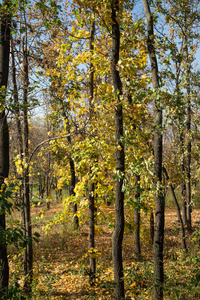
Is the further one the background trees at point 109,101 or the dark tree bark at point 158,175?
the dark tree bark at point 158,175

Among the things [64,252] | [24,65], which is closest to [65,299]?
[64,252]

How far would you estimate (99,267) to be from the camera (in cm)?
691

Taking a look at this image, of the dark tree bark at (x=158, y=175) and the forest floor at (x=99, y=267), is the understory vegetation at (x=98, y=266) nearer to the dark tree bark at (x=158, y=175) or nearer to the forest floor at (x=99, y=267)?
the forest floor at (x=99, y=267)

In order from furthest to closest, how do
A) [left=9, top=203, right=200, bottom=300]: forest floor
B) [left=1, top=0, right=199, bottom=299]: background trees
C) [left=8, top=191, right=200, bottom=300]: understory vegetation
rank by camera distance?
[left=9, top=203, right=200, bottom=300]: forest floor → [left=8, top=191, right=200, bottom=300]: understory vegetation → [left=1, top=0, right=199, bottom=299]: background trees

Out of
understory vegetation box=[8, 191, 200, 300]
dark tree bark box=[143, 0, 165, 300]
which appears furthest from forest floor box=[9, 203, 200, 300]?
dark tree bark box=[143, 0, 165, 300]

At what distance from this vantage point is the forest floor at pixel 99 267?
16.7ft

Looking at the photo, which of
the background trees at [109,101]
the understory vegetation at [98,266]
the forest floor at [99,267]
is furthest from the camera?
the forest floor at [99,267]

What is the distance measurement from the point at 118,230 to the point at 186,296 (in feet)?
8.40

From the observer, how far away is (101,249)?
9.23 m

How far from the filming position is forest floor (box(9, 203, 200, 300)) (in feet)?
16.7

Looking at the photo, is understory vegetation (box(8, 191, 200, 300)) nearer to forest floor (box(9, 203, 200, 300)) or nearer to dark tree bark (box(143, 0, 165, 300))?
forest floor (box(9, 203, 200, 300))

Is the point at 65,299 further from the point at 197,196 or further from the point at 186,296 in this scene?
the point at 197,196

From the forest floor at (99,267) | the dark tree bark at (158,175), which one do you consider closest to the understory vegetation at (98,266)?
the forest floor at (99,267)

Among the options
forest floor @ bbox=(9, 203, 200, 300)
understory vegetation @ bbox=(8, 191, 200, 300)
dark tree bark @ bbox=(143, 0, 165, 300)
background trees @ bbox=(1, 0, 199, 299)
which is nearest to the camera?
background trees @ bbox=(1, 0, 199, 299)
